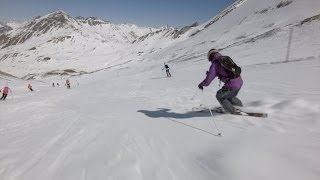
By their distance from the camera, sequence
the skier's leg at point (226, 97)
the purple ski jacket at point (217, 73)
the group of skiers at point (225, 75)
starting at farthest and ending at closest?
the skier's leg at point (226, 97) < the purple ski jacket at point (217, 73) < the group of skiers at point (225, 75)

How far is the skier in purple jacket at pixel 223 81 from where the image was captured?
862 centimetres

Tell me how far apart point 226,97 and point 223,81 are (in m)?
0.52

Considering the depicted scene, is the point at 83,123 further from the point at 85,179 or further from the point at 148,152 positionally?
the point at 85,179

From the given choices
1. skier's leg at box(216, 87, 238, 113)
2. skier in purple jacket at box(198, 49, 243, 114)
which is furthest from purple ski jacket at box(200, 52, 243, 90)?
skier's leg at box(216, 87, 238, 113)

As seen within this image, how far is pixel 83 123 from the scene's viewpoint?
1146 centimetres

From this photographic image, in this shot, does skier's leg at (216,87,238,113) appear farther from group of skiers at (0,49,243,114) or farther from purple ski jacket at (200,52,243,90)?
purple ski jacket at (200,52,243,90)

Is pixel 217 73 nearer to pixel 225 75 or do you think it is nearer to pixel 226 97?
pixel 225 75

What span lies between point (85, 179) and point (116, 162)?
84 centimetres

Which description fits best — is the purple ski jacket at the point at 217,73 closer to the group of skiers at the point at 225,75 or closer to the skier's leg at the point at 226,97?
the group of skiers at the point at 225,75

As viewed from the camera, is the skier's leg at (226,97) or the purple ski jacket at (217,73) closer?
the purple ski jacket at (217,73)

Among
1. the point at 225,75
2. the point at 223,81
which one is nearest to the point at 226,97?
the point at 223,81

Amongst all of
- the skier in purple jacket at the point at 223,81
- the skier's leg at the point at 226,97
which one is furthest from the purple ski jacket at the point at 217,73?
the skier's leg at the point at 226,97

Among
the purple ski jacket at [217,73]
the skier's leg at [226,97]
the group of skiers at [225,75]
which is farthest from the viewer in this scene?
the skier's leg at [226,97]

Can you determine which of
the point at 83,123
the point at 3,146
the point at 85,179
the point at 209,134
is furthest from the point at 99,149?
the point at 83,123
